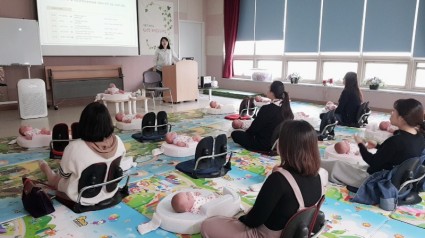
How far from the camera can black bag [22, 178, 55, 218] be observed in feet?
7.29

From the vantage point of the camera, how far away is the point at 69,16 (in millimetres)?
6832

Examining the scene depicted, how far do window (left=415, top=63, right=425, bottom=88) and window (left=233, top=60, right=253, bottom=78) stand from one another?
408cm

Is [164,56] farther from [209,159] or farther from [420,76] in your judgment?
[420,76]

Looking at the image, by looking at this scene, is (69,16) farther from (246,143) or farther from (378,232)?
(378,232)

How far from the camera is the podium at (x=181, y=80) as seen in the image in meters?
7.06

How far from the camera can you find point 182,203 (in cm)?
212

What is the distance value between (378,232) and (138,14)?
7.17 m

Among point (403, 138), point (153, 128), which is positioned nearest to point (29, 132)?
point (153, 128)

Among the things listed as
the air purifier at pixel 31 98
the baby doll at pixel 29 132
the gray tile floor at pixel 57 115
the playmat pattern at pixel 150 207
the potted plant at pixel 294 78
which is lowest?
the playmat pattern at pixel 150 207

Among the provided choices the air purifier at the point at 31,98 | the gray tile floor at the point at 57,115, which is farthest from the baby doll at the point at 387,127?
the air purifier at the point at 31,98

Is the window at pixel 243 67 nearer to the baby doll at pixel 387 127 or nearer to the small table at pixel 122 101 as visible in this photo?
the small table at pixel 122 101

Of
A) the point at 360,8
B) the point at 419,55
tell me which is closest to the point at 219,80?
the point at 360,8

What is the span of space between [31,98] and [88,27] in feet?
7.33

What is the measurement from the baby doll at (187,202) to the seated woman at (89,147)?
51 centimetres
